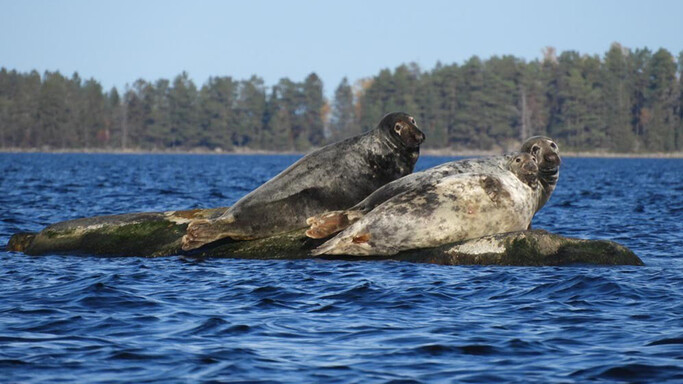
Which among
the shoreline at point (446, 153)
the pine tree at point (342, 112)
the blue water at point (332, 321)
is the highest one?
the pine tree at point (342, 112)

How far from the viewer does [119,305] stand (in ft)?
36.9

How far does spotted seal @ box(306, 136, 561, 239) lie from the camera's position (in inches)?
573

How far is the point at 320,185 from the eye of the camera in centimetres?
1531

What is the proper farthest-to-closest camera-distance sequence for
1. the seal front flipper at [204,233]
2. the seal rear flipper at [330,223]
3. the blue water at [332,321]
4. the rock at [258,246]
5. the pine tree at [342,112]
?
the pine tree at [342,112], the seal front flipper at [204,233], the seal rear flipper at [330,223], the rock at [258,246], the blue water at [332,321]

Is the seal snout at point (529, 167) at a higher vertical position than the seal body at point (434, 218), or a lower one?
higher

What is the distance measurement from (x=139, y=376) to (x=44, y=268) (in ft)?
22.0

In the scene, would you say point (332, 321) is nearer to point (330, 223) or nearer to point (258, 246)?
point (330, 223)

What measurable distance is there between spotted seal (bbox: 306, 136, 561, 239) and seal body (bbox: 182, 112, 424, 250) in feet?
1.59

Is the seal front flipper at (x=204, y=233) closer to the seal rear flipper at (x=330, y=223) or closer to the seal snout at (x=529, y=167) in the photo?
the seal rear flipper at (x=330, y=223)

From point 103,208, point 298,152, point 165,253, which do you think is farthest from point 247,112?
point 165,253

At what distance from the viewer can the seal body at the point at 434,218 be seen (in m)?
14.2

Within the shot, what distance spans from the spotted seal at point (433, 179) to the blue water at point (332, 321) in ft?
1.99

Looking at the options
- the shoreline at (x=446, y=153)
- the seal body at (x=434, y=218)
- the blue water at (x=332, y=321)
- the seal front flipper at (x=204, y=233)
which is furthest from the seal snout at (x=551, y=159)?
the shoreline at (x=446, y=153)

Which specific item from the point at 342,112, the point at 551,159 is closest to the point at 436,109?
the point at 342,112
